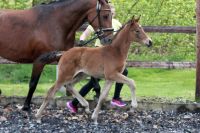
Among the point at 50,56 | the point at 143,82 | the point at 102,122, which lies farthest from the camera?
the point at 143,82

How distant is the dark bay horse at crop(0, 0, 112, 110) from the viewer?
923cm

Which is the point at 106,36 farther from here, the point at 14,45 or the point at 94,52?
the point at 14,45

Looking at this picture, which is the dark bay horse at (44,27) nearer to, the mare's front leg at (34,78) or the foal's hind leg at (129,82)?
the mare's front leg at (34,78)

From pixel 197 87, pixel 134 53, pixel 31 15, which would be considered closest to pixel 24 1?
pixel 134 53

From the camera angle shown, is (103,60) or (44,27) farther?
(44,27)

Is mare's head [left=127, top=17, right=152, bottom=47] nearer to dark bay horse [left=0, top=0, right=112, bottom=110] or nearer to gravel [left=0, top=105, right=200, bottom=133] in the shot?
dark bay horse [left=0, top=0, right=112, bottom=110]

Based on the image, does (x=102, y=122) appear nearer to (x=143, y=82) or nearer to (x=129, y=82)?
(x=129, y=82)

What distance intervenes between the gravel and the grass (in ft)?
5.27

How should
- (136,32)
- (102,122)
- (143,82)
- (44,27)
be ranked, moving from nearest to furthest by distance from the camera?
1. (136,32)
2. (102,122)
3. (44,27)
4. (143,82)

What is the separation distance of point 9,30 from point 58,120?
1.77 meters

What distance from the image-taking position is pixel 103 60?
855 cm

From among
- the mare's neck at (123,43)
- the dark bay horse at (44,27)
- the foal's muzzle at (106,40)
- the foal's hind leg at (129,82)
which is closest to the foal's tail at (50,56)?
the dark bay horse at (44,27)

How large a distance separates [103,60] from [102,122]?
926 millimetres

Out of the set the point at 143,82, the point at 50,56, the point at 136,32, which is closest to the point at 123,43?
the point at 136,32
